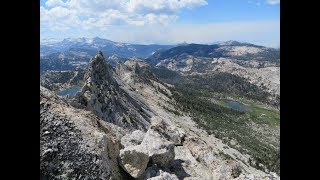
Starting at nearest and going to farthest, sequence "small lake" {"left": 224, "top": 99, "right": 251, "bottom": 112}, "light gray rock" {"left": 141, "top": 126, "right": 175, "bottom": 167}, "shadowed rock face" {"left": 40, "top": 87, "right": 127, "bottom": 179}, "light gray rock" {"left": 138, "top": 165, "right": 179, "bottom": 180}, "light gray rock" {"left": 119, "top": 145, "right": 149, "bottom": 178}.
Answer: "shadowed rock face" {"left": 40, "top": 87, "right": 127, "bottom": 179} < "light gray rock" {"left": 119, "top": 145, "right": 149, "bottom": 178} < "light gray rock" {"left": 138, "top": 165, "right": 179, "bottom": 180} < "light gray rock" {"left": 141, "top": 126, "right": 175, "bottom": 167} < "small lake" {"left": 224, "top": 99, "right": 251, "bottom": 112}

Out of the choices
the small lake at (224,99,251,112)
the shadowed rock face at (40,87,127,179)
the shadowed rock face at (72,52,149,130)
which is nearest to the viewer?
the shadowed rock face at (40,87,127,179)

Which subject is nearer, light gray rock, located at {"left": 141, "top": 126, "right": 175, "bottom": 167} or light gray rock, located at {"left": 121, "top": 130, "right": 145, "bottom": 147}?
light gray rock, located at {"left": 141, "top": 126, "right": 175, "bottom": 167}

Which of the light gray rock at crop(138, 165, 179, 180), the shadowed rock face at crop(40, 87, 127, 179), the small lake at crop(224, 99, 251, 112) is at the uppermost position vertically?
the shadowed rock face at crop(40, 87, 127, 179)

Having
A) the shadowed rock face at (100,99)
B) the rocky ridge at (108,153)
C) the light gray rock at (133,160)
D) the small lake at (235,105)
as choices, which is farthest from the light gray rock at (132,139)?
the small lake at (235,105)

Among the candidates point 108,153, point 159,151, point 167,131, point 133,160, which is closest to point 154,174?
point 159,151

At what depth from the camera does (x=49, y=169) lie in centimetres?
1099

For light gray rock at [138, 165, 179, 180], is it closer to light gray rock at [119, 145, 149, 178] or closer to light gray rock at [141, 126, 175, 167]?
light gray rock at [119, 145, 149, 178]

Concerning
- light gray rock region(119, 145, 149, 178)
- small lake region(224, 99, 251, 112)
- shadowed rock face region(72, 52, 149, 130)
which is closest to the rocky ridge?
light gray rock region(119, 145, 149, 178)

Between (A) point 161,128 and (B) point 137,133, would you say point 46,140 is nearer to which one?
(B) point 137,133

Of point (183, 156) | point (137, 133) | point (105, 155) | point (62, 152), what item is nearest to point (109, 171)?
point (105, 155)

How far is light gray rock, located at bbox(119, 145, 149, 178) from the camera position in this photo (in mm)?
13992
